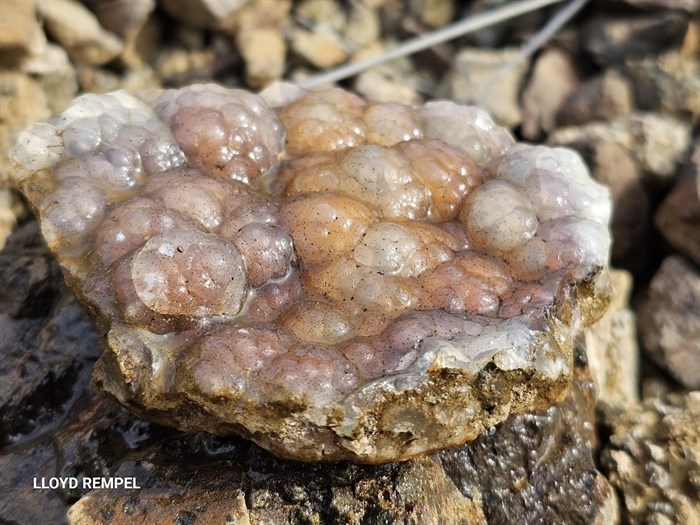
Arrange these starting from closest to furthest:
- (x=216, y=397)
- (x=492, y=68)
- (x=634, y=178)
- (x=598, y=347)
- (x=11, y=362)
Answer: (x=216, y=397), (x=11, y=362), (x=598, y=347), (x=634, y=178), (x=492, y=68)

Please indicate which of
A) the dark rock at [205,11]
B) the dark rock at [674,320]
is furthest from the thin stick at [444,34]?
the dark rock at [674,320]

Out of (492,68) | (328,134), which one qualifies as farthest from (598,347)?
(492,68)

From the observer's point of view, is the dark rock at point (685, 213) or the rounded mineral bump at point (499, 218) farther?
the dark rock at point (685, 213)

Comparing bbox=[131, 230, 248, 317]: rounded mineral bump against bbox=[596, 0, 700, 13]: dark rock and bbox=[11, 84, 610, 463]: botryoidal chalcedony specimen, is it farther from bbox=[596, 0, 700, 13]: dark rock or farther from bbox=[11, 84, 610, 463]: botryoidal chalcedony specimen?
bbox=[596, 0, 700, 13]: dark rock

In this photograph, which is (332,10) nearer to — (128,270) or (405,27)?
(405,27)

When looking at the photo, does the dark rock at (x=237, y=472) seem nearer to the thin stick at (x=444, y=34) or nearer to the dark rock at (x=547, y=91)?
the dark rock at (x=547, y=91)

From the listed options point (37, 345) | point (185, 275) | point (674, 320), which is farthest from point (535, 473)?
point (37, 345)

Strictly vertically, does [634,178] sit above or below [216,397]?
below
